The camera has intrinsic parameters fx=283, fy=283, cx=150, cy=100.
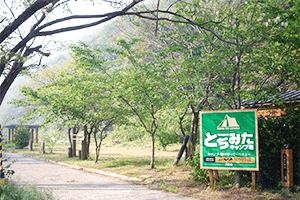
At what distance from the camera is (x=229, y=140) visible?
709 cm

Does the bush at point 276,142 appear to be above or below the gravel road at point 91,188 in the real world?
above

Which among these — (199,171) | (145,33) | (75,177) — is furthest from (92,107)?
(199,171)

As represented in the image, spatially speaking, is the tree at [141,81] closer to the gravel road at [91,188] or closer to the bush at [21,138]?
the gravel road at [91,188]

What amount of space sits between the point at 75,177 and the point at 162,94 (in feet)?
14.2

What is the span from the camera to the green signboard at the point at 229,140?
22.4ft

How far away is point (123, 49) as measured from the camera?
10.3 m

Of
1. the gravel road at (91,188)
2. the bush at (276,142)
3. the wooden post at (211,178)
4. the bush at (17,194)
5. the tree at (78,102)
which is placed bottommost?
the gravel road at (91,188)

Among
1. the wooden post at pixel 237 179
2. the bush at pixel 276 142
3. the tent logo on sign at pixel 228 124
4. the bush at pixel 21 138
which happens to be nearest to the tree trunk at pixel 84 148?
the tent logo on sign at pixel 228 124

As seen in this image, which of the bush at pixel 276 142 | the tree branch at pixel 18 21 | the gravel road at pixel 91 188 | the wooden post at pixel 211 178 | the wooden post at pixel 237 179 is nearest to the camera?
the tree branch at pixel 18 21

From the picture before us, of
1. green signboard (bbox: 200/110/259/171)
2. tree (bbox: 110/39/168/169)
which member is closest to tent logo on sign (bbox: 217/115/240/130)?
green signboard (bbox: 200/110/259/171)

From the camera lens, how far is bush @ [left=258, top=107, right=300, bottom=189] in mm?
6758

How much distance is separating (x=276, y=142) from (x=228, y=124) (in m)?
1.21

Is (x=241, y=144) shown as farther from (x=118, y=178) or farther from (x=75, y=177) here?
(x=75, y=177)

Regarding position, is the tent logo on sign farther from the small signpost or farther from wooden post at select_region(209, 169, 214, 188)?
wooden post at select_region(209, 169, 214, 188)
